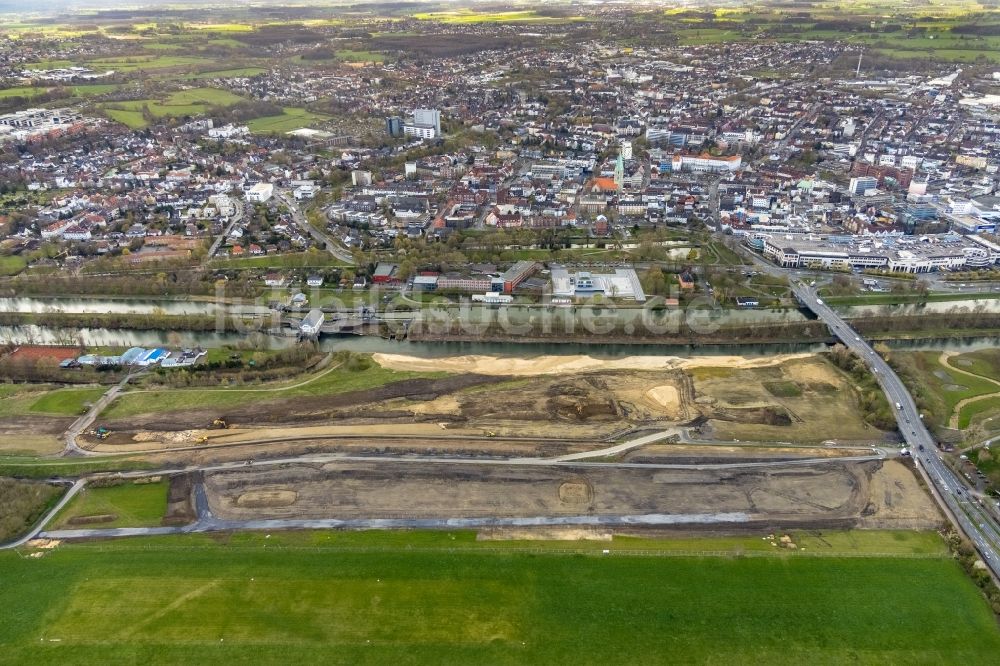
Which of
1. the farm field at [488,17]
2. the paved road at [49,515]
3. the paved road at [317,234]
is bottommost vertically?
Answer: the paved road at [49,515]

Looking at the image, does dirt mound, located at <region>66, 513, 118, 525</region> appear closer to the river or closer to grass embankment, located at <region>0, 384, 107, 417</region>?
grass embankment, located at <region>0, 384, 107, 417</region>

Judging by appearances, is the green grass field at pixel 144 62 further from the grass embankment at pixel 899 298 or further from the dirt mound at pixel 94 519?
the grass embankment at pixel 899 298

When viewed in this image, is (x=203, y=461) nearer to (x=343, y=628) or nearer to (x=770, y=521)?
(x=343, y=628)

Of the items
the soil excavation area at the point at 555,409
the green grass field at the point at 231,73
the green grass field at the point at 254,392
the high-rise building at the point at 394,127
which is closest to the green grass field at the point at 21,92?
the green grass field at the point at 231,73

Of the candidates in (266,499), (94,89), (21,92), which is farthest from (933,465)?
(21,92)

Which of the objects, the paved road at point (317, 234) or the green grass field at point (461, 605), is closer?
the green grass field at point (461, 605)

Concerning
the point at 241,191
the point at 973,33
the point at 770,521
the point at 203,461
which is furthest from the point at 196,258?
the point at 973,33
